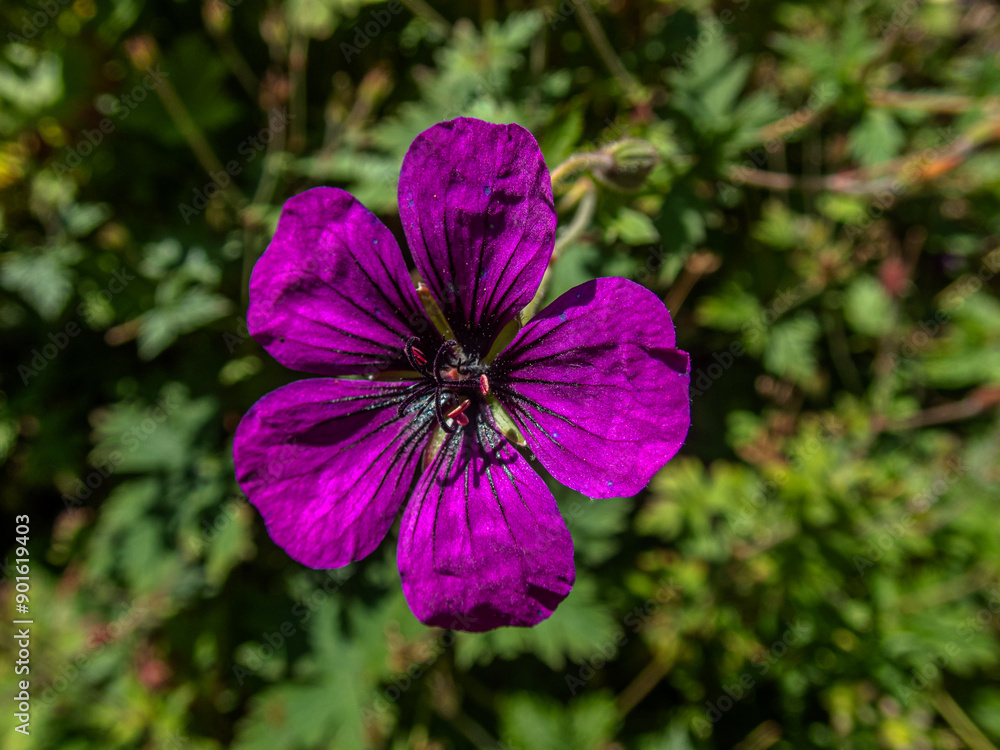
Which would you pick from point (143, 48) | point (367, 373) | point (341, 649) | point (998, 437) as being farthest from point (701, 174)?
point (341, 649)

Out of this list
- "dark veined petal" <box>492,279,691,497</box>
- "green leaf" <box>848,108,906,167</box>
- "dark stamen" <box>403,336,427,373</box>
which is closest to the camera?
"dark veined petal" <box>492,279,691,497</box>

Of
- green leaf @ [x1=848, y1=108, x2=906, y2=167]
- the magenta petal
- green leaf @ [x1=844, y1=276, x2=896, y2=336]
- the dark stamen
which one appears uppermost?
the dark stamen

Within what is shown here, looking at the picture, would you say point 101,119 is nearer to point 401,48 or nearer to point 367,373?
point 401,48

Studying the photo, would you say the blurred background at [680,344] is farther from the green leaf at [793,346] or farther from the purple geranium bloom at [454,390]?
the purple geranium bloom at [454,390]

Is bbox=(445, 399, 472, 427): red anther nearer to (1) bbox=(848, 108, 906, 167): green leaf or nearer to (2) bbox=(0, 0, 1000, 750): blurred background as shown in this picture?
(2) bbox=(0, 0, 1000, 750): blurred background

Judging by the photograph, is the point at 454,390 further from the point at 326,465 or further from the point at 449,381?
the point at 326,465

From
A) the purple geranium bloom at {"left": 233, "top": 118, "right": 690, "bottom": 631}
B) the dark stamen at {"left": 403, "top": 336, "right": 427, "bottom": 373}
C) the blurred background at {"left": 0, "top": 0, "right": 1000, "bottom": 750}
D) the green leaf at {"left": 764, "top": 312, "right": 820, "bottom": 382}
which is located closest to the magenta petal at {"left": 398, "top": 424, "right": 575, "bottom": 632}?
the purple geranium bloom at {"left": 233, "top": 118, "right": 690, "bottom": 631}

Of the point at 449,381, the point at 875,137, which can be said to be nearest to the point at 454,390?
the point at 449,381
